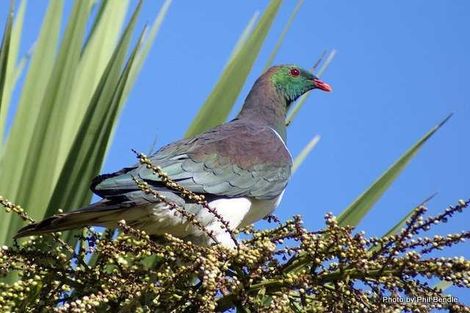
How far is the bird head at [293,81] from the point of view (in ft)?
14.4

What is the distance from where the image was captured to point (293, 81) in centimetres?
439

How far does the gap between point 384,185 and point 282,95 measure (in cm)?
133

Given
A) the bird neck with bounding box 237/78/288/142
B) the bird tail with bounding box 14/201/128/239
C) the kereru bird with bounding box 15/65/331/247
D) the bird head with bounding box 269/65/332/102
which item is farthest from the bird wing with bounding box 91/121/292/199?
the bird head with bounding box 269/65/332/102

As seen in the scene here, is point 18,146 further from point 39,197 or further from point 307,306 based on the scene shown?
point 307,306

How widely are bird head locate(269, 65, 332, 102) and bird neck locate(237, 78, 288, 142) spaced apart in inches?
1.5

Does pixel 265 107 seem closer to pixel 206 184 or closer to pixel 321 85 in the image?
pixel 321 85

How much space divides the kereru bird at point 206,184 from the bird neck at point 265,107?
0.05ft

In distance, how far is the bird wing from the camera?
318cm

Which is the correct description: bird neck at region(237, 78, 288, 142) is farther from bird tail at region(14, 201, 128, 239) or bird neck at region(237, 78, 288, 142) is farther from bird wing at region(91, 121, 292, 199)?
bird tail at region(14, 201, 128, 239)

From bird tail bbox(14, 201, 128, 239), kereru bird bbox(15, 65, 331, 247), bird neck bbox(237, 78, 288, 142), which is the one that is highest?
bird neck bbox(237, 78, 288, 142)

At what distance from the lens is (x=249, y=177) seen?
3389 millimetres

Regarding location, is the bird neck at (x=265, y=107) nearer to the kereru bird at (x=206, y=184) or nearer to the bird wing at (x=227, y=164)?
the kereru bird at (x=206, y=184)

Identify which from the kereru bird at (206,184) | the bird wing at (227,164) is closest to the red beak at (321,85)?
the kereru bird at (206,184)

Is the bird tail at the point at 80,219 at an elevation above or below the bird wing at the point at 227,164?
below
